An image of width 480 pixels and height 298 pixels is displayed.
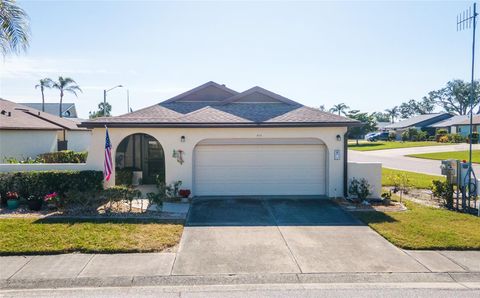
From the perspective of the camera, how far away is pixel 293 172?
12367mm

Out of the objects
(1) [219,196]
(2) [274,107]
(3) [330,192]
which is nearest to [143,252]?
(1) [219,196]

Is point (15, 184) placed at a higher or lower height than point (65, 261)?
higher

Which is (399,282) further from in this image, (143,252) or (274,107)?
(274,107)

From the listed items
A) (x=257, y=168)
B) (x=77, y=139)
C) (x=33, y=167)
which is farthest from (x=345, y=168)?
(x=77, y=139)

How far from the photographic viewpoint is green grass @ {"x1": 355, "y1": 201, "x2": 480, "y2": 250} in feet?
23.9

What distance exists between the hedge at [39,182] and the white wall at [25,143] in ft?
27.5

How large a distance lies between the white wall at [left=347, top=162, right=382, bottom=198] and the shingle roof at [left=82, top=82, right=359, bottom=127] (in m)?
1.66

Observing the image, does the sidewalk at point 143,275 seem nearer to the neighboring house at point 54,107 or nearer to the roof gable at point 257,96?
the roof gable at point 257,96

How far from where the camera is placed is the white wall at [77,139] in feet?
90.0

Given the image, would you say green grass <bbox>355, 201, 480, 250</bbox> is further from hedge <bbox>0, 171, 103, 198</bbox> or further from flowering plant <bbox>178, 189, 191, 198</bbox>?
hedge <bbox>0, 171, 103, 198</bbox>

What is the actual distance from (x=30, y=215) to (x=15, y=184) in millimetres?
1998

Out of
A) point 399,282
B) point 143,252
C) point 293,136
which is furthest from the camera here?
point 293,136

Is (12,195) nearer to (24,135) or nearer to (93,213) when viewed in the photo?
(93,213)

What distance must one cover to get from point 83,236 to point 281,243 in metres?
4.62
